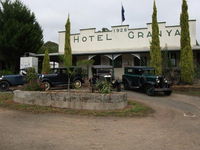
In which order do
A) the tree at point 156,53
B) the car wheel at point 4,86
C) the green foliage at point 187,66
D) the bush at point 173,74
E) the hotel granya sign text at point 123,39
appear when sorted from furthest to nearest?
the hotel granya sign text at point 123,39 → the tree at point 156,53 → the bush at point 173,74 → the green foliage at point 187,66 → the car wheel at point 4,86

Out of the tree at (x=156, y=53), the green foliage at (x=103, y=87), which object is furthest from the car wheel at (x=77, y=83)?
the green foliage at (x=103, y=87)

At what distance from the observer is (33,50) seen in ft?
97.7

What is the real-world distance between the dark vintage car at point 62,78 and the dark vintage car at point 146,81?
3.66m

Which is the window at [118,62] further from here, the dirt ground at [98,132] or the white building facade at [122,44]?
the dirt ground at [98,132]

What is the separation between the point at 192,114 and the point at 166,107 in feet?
5.53

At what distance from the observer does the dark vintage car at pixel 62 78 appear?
17.5 metres

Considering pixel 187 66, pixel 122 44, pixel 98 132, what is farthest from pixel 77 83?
pixel 98 132

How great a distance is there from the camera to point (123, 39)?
89.9ft

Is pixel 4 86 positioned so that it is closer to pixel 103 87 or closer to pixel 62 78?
pixel 62 78

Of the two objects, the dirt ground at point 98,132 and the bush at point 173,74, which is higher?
the bush at point 173,74

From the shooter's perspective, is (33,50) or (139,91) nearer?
(139,91)

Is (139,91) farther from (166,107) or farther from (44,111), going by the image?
(44,111)

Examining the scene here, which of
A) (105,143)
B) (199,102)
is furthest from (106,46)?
(105,143)

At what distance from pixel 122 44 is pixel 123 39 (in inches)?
22.3
